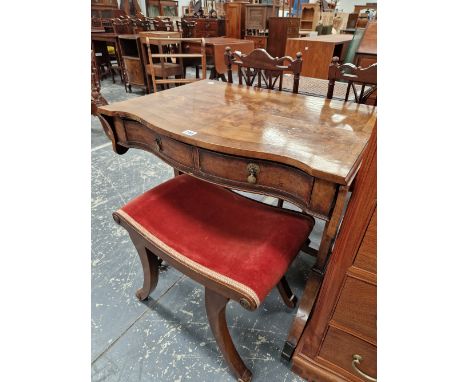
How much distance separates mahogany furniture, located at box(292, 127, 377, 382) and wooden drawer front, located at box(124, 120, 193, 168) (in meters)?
0.54

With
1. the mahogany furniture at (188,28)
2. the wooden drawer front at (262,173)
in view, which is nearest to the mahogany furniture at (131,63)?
the mahogany furniture at (188,28)

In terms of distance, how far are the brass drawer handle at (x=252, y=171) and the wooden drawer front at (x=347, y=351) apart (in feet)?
1.71

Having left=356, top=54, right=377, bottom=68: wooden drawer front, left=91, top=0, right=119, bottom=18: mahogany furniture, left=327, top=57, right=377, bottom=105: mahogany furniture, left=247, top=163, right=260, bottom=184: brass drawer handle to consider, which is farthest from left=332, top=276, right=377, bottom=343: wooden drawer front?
left=91, top=0, right=119, bottom=18: mahogany furniture

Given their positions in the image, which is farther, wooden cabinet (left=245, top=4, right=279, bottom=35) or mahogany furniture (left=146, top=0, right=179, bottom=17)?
mahogany furniture (left=146, top=0, right=179, bottom=17)

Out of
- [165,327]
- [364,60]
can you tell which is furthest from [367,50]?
[165,327]

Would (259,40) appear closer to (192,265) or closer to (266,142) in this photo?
(266,142)

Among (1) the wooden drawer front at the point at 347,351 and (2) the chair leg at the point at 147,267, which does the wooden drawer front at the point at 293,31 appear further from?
(1) the wooden drawer front at the point at 347,351

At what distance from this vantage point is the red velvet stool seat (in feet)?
2.50

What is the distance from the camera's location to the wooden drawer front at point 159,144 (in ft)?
3.03

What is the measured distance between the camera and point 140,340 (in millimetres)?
1093

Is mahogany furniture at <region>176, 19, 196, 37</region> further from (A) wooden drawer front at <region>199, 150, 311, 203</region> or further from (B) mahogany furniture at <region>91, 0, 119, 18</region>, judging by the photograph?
(A) wooden drawer front at <region>199, 150, 311, 203</region>

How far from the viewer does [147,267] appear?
3.60ft

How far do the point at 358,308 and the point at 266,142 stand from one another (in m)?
0.53
